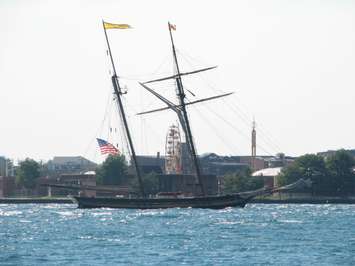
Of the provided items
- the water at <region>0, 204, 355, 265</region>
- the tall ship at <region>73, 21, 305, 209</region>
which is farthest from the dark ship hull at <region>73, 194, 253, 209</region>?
the water at <region>0, 204, 355, 265</region>

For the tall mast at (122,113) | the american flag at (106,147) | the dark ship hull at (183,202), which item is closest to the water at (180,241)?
the dark ship hull at (183,202)

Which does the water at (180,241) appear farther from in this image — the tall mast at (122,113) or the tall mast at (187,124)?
the tall mast at (122,113)

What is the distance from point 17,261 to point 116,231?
28.2 m

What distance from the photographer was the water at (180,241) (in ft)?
233

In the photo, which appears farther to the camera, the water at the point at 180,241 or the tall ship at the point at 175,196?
the tall ship at the point at 175,196

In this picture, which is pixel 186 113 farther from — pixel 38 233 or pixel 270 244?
pixel 270 244

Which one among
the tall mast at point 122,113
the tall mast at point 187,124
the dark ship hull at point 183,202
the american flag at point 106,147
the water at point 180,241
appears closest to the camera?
the water at point 180,241

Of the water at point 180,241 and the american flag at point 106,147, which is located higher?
the american flag at point 106,147

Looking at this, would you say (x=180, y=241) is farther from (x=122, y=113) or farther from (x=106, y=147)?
(x=122, y=113)

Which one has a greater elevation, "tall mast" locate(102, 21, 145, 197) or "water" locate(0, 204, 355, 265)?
"tall mast" locate(102, 21, 145, 197)

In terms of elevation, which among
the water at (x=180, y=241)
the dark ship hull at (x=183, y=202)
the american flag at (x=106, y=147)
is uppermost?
the american flag at (x=106, y=147)

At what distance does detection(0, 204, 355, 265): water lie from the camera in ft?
233

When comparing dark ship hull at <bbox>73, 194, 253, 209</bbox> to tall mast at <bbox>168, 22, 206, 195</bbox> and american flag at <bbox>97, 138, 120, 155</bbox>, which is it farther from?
american flag at <bbox>97, 138, 120, 155</bbox>

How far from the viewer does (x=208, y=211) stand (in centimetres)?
14400
